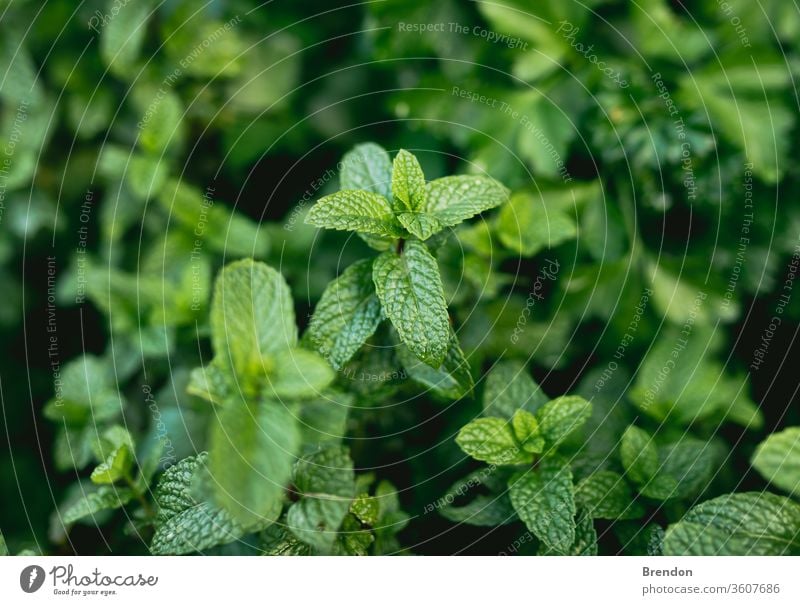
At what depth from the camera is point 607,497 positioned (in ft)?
2.60

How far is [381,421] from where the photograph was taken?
0.89 meters

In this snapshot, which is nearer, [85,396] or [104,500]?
[104,500]

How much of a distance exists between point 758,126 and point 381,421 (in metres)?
0.68

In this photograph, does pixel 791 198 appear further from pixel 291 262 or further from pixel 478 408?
pixel 291 262

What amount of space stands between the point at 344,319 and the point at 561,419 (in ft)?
0.89

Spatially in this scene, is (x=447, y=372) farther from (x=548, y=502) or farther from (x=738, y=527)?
(x=738, y=527)

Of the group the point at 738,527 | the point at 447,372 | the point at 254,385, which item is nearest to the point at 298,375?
the point at 254,385

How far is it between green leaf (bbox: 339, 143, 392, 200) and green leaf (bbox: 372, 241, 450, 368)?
0.11 metres

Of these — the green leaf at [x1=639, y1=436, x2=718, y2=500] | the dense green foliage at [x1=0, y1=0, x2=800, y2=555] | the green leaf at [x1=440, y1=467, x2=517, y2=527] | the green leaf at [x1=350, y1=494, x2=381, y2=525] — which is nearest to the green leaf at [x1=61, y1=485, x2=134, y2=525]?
the dense green foliage at [x1=0, y1=0, x2=800, y2=555]

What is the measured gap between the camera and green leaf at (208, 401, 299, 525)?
0.69m

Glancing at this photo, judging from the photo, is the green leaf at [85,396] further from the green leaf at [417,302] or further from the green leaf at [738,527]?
the green leaf at [738,527]

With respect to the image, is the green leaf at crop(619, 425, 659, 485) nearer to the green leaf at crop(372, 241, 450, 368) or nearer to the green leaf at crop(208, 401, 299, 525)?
the green leaf at crop(372, 241, 450, 368)

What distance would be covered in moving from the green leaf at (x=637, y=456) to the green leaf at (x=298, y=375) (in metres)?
0.35
